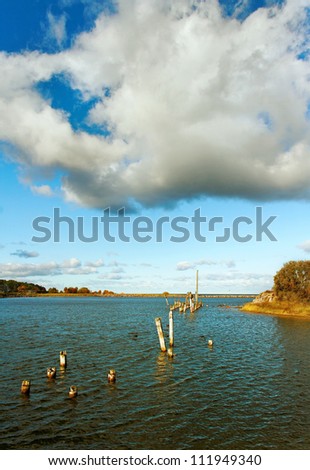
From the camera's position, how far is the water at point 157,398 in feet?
44.8

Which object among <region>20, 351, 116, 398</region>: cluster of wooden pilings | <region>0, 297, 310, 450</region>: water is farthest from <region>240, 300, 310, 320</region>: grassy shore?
<region>20, 351, 116, 398</region>: cluster of wooden pilings

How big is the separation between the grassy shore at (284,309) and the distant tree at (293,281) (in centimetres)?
134

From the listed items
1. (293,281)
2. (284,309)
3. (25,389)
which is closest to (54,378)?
(25,389)

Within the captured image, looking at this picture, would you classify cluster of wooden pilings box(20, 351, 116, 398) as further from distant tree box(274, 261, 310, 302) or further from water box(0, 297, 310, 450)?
distant tree box(274, 261, 310, 302)

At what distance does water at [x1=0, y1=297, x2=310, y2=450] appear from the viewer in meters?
13.7

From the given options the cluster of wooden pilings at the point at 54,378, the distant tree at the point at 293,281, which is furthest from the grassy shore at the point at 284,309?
the cluster of wooden pilings at the point at 54,378

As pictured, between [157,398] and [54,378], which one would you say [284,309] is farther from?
[54,378]

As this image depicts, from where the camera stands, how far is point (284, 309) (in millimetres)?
72500

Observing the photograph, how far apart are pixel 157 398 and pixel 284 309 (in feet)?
202

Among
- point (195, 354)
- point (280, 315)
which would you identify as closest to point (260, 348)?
point (195, 354)

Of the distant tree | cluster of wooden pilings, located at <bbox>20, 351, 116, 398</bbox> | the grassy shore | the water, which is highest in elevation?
the distant tree

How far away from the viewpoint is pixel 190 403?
58.7 ft

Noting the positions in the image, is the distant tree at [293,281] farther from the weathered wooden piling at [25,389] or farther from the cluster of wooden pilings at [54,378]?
the weathered wooden piling at [25,389]

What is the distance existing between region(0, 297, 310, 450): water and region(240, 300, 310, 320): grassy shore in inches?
1411
